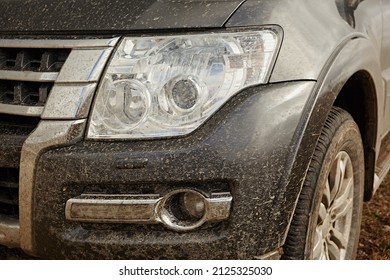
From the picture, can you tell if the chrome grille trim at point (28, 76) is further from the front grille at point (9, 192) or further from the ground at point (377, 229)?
the ground at point (377, 229)

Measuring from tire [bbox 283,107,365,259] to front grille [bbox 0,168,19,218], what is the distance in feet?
3.08

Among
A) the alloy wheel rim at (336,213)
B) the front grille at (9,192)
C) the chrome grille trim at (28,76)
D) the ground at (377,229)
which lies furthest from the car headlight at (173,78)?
the ground at (377,229)

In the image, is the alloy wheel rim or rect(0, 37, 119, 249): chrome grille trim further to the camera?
the alloy wheel rim

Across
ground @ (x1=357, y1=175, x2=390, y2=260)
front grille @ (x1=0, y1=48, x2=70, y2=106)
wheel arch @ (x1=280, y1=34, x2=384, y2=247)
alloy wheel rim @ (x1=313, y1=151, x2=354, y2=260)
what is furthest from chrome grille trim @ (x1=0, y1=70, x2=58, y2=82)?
ground @ (x1=357, y1=175, x2=390, y2=260)

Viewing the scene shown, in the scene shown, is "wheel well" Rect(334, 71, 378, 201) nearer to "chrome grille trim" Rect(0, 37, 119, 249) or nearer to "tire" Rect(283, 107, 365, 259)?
"tire" Rect(283, 107, 365, 259)

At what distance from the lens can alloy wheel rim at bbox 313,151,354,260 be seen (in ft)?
7.65

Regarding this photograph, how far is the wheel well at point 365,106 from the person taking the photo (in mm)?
2535

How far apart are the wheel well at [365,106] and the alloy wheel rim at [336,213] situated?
27cm

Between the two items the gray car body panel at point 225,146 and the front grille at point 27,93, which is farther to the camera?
the front grille at point 27,93

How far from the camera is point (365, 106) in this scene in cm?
264

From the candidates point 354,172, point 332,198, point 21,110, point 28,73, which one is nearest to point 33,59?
point 28,73

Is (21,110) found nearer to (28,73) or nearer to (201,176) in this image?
(28,73)

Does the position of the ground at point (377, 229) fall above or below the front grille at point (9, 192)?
below

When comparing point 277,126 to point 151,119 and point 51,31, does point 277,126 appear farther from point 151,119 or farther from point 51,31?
point 51,31
